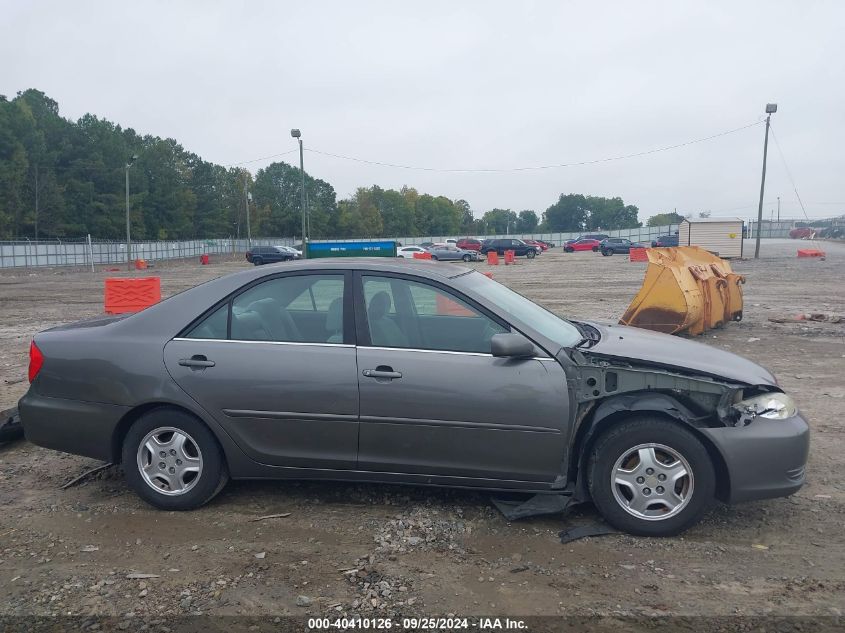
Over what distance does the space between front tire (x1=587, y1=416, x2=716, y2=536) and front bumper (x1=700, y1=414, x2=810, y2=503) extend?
4.3 inches

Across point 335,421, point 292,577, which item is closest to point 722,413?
point 335,421

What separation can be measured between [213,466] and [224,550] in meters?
0.65

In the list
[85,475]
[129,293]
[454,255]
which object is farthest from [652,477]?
[454,255]

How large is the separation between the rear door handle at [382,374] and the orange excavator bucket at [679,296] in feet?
26.1

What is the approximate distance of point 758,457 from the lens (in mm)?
4137

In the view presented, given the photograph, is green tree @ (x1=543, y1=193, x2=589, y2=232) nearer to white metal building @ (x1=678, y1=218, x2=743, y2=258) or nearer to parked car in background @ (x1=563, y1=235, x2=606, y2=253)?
parked car in background @ (x1=563, y1=235, x2=606, y2=253)

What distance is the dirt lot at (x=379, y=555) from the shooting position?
3551mm

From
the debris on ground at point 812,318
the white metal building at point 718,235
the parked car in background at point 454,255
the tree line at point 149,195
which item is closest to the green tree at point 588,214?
the tree line at point 149,195

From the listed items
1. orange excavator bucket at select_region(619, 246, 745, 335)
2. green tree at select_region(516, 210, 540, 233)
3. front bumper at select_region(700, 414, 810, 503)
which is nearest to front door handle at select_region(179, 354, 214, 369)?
front bumper at select_region(700, 414, 810, 503)

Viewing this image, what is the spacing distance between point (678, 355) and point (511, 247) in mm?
54464

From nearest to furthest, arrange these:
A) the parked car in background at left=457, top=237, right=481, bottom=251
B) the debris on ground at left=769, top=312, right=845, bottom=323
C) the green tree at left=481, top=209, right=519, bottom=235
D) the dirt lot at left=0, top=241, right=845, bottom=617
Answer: the dirt lot at left=0, top=241, right=845, bottom=617 → the debris on ground at left=769, top=312, right=845, bottom=323 → the parked car in background at left=457, top=237, right=481, bottom=251 → the green tree at left=481, top=209, right=519, bottom=235

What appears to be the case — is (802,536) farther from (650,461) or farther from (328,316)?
(328,316)

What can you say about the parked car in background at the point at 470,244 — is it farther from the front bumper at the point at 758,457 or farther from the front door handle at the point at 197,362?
the front bumper at the point at 758,457

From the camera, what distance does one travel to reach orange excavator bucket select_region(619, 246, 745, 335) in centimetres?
1130
